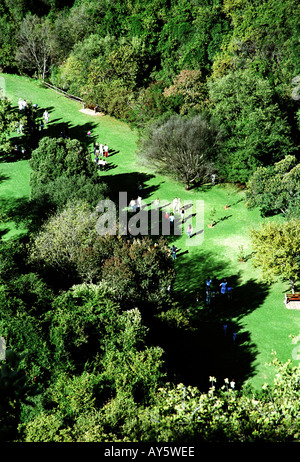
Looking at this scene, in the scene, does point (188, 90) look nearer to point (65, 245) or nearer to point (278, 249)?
point (278, 249)

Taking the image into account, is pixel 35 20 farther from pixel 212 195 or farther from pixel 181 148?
pixel 212 195

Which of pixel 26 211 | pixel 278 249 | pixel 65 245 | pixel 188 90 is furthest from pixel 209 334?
pixel 188 90

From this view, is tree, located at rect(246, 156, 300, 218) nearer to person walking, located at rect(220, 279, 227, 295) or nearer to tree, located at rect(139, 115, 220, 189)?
tree, located at rect(139, 115, 220, 189)

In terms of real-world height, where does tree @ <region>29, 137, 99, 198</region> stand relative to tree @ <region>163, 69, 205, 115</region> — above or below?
below

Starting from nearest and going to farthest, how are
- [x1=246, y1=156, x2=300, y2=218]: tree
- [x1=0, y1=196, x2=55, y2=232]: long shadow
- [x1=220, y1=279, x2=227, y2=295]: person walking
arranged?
[x1=220, y1=279, x2=227, y2=295]: person walking < [x1=0, y1=196, x2=55, y2=232]: long shadow < [x1=246, y1=156, x2=300, y2=218]: tree

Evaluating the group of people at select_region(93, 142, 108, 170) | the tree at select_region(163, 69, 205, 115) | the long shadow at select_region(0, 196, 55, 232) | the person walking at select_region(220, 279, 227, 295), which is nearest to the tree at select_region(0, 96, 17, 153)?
the long shadow at select_region(0, 196, 55, 232)

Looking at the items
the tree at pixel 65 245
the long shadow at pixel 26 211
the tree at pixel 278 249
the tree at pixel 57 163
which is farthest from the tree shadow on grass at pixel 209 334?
the tree at pixel 57 163
